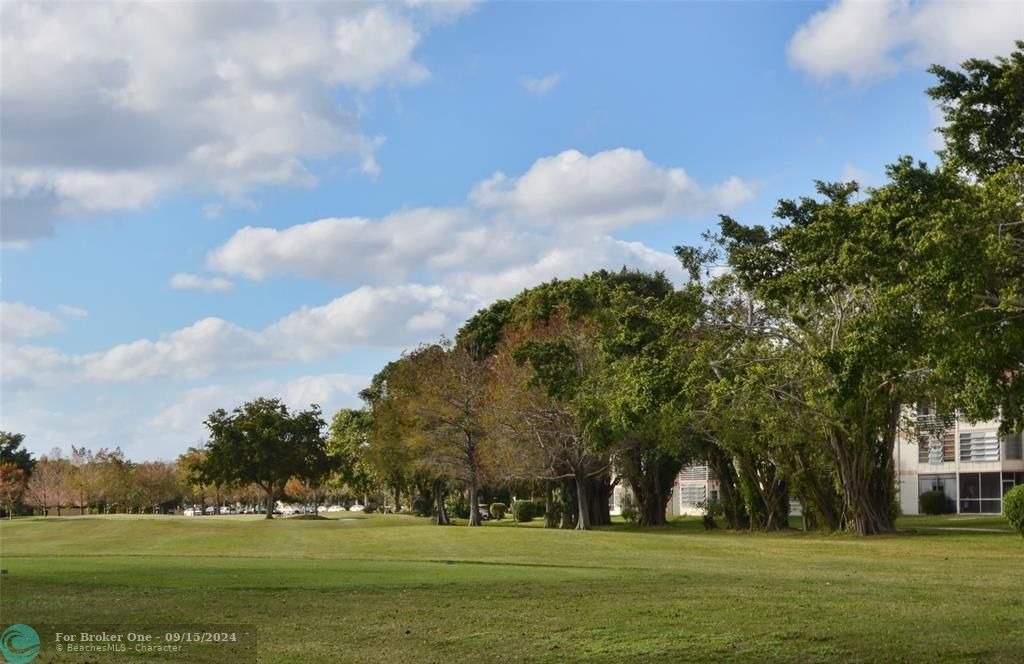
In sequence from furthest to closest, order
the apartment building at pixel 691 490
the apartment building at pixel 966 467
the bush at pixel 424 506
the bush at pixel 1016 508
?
the apartment building at pixel 691 490 → the bush at pixel 424 506 → the apartment building at pixel 966 467 → the bush at pixel 1016 508

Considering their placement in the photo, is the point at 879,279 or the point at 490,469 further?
the point at 490,469

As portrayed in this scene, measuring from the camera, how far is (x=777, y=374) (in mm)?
42719

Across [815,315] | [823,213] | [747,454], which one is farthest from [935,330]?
[747,454]

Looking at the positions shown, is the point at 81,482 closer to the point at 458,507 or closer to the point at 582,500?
the point at 458,507

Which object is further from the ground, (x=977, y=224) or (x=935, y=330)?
(x=977, y=224)

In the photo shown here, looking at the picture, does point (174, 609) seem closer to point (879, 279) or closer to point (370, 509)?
point (879, 279)

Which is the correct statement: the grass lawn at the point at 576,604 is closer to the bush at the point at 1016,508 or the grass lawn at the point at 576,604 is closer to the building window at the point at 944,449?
the bush at the point at 1016,508

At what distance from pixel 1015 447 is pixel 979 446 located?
7.73ft

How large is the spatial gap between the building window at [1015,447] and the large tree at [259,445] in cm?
5211

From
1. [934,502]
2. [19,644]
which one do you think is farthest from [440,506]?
[19,644]

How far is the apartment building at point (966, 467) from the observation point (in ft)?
221

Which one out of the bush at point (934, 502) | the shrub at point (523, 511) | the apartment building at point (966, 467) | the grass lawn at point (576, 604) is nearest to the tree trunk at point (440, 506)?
the shrub at point (523, 511)

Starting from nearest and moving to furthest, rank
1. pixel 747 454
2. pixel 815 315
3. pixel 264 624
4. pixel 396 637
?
pixel 396 637
pixel 264 624
pixel 815 315
pixel 747 454

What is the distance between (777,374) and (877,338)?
13.2 meters
